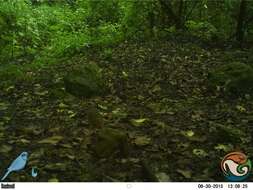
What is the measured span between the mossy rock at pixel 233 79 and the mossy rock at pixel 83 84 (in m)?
1.22

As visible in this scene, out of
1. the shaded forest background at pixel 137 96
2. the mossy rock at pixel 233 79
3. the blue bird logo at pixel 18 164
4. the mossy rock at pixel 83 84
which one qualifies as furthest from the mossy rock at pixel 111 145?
the mossy rock at pixel 233 79

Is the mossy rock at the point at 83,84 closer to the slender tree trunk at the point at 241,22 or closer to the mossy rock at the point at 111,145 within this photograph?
the mossy rock at the point at 111,145

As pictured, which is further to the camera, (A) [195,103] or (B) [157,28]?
(B) [157,28]

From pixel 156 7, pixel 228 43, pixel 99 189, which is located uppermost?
pixel 156 7

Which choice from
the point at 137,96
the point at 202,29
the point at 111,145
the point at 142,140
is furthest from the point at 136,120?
the point at 202,29

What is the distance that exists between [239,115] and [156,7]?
4047mm

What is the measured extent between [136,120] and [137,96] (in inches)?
26.6

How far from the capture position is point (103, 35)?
7941mm

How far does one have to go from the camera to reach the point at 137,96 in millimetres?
4582

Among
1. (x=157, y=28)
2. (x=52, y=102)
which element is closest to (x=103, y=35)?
(x=157, y=28)

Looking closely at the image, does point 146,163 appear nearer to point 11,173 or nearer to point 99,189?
point 99,189

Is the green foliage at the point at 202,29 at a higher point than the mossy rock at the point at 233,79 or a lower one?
higher

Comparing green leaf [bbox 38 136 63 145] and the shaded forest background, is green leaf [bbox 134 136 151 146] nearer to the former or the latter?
the shaded forest background

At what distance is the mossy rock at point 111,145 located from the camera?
3186 millimetres
